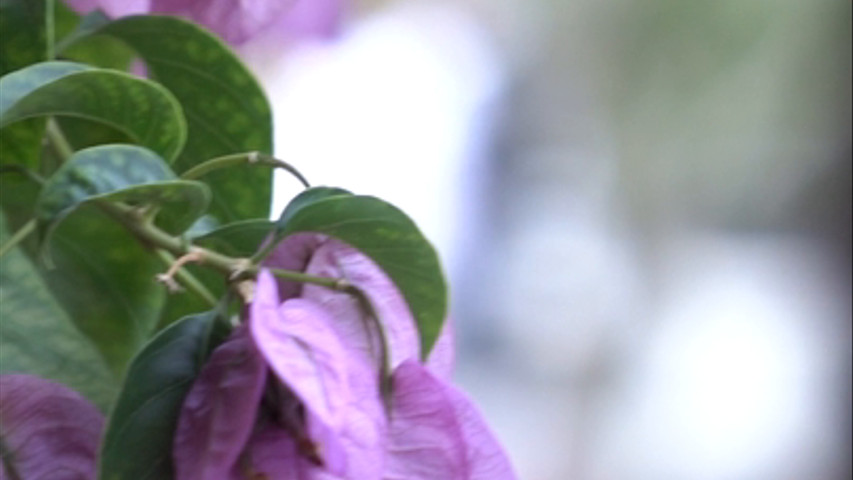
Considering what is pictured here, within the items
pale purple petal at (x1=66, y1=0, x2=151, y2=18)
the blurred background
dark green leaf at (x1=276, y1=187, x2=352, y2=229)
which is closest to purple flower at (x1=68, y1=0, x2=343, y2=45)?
pale purple petal at (x1=66, y1=0, x2=151, y2=18)

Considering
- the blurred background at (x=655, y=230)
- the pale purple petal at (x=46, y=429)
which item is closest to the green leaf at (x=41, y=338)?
the pale purple petal at (x=46, y=429)

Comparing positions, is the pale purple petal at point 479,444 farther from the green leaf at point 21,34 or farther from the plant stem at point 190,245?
the green leaf at point 21,34

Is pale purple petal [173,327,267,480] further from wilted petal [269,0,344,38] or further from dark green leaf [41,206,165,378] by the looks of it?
wilted petal [269,0,344,38]

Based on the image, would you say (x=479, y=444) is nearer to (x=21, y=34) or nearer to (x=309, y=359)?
(x=309, y=359)

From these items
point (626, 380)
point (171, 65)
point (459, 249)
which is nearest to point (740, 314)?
point (626, 380)

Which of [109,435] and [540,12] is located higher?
[540,12]

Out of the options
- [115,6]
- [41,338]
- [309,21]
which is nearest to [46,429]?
[41,338]

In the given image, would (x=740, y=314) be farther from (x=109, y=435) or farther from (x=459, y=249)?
(x=109, y=435)
